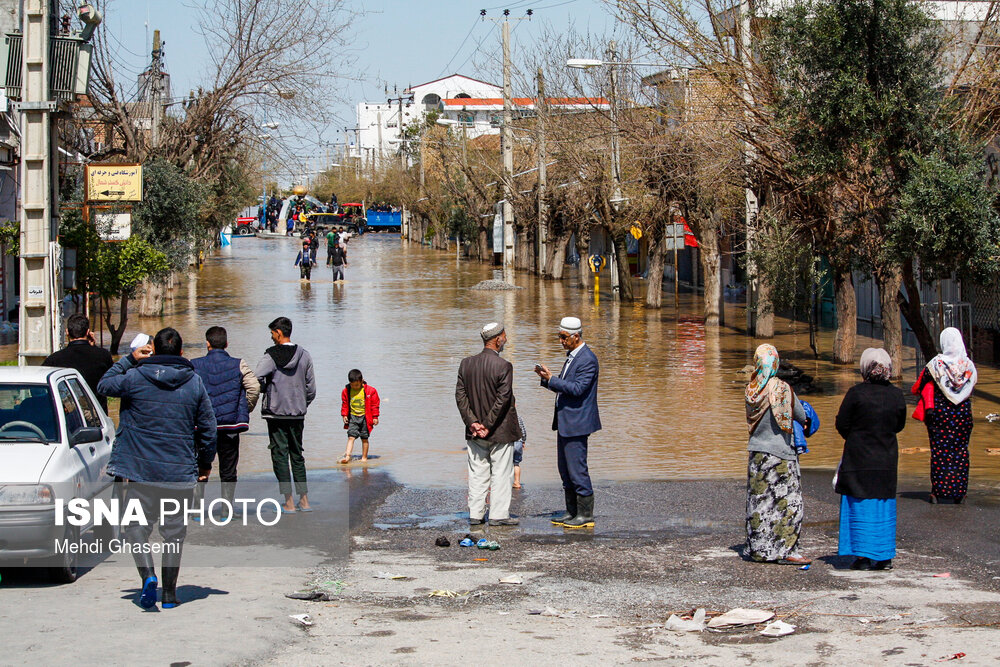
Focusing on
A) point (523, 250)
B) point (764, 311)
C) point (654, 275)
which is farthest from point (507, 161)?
point (764, 311)

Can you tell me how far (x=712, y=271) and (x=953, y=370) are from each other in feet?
61.2

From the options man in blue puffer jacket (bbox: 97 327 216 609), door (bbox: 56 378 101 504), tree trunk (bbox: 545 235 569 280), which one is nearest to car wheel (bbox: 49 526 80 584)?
door (bbox: 56 378 101 504)

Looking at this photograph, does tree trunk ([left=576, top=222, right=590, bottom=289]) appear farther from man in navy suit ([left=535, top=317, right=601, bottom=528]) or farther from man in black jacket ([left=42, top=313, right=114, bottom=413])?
man in navy suit ([left=535, top=317, right=601, bottom=528])

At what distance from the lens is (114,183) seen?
67.8 ft

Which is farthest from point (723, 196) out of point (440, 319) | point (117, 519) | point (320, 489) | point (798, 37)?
point (117, 519)

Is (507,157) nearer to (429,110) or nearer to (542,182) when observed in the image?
(542,182)

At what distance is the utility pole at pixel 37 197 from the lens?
44.5 feet

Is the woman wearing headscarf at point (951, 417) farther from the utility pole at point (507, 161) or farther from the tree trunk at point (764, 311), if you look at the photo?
the utility pole at point (507, 161)

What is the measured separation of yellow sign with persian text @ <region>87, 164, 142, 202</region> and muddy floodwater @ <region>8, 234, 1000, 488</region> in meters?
3.05

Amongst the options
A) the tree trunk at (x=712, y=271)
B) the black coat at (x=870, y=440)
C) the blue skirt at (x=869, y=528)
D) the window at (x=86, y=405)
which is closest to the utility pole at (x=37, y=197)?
the window at (x=86, y=405)

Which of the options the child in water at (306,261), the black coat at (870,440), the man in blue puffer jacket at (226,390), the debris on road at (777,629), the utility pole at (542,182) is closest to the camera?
the debris on road at (777,629)

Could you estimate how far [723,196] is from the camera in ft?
84.2

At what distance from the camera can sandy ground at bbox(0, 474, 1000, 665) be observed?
20.0 ft

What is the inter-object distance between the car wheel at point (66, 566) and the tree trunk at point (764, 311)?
14284 mm
